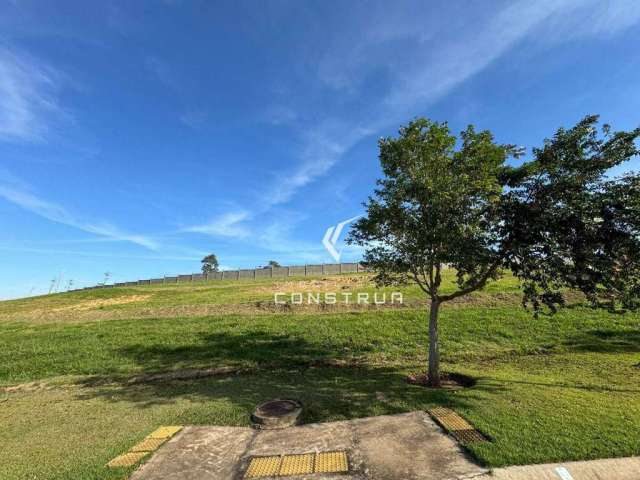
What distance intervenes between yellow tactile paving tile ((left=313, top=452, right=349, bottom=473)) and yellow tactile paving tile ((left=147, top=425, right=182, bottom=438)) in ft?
10.1

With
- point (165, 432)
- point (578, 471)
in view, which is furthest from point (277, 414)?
point (578, 471)

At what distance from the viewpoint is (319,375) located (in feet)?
36.4

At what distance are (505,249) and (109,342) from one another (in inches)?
625

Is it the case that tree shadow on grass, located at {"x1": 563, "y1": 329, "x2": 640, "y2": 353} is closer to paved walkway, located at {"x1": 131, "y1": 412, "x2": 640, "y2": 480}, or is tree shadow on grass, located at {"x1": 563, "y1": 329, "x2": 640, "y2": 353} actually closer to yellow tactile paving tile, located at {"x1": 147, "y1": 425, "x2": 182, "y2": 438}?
paved walkway, located at {"x1": 131, "y1": 412, "x2": 640, "y2": 480}

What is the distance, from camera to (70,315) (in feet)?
72.6

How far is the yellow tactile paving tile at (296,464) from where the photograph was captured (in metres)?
5.18

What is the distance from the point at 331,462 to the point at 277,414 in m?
2.29

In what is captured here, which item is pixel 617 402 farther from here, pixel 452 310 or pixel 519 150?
pixel 452 310

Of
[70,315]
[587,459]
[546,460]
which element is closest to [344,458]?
[546,460]

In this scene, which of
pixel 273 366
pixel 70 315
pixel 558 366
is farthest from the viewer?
pixel 70 315

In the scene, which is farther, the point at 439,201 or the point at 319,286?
the point at 319,286

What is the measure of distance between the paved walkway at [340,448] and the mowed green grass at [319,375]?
1.66ft

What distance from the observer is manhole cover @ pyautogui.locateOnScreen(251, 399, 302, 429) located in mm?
7023

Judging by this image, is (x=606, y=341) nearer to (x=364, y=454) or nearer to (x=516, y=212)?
(x=516, y=212)
